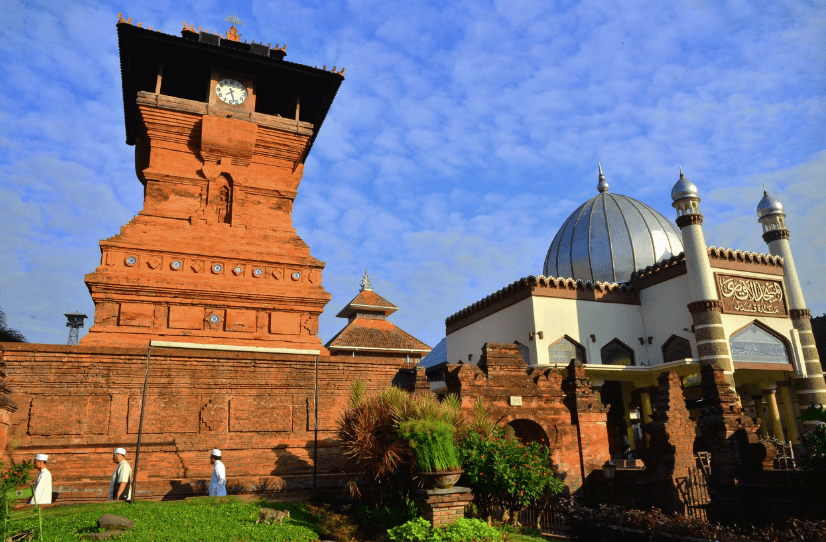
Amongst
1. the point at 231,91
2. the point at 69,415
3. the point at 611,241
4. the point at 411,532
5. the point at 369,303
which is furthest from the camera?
the point at 369,303

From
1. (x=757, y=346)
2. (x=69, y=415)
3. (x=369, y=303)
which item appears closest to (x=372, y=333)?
(x=369, y=303)

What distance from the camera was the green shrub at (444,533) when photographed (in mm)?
7855

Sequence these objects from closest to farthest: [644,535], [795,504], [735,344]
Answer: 1. [644,535]
2. [795,504]
3. [735,344]

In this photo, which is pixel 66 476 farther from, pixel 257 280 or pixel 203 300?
pixel 257 280

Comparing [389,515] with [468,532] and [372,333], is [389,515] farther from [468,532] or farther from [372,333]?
[372,333]

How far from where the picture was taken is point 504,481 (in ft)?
31.9

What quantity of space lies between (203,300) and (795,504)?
14.3 meters

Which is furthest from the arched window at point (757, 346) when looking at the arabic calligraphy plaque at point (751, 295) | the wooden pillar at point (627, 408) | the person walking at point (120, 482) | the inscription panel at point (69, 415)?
the inscription panel at point (69, 415)

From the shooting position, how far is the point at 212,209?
16.3 m

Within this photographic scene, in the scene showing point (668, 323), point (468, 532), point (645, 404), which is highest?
point (668, 323)

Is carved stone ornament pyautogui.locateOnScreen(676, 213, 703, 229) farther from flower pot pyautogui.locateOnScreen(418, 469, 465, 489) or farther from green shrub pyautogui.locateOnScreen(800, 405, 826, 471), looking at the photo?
flower pot pyautogui.locateOnScreen(418, 469, 465, 489)

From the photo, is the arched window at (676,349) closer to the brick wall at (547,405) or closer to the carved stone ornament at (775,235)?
the carved stone ornament at (775,235)

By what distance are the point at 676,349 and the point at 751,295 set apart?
423cm

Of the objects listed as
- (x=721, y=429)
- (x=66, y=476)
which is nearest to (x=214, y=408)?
(x=66, y=476)
